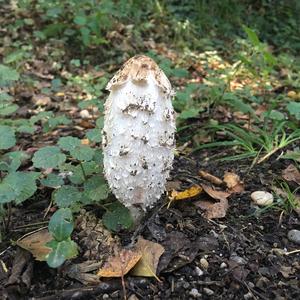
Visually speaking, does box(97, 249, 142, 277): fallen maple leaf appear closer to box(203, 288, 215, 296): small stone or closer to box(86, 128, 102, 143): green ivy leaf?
box(203, 288, 215, 296): small stone

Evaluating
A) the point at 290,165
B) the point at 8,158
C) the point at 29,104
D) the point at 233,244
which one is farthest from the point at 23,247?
the point at 29,104

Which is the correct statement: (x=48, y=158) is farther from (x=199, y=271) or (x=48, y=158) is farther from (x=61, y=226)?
(x=199, y=271)

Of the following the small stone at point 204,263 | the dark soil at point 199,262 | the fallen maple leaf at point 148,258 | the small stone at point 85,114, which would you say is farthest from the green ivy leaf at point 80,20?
the small stone at point 204,263

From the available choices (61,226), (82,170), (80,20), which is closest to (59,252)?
(61,226)

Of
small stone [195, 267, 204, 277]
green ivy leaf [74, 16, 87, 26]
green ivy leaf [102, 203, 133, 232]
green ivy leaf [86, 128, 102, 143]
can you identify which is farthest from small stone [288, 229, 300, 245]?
green ivy leaf [74, 16, 87, 26]

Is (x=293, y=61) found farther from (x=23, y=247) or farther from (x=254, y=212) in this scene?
(x=23, y=247)

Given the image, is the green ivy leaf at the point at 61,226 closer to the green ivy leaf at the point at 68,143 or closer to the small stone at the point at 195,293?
the green ivy leaf at the point at 68,143
